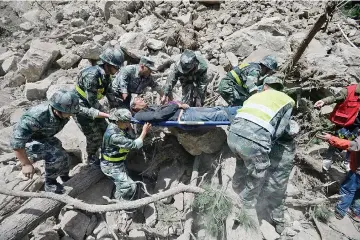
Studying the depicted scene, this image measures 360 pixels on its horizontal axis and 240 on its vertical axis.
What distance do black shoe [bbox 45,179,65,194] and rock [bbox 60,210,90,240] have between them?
336mm

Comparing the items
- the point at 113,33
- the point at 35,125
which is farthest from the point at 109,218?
the point at 113,33

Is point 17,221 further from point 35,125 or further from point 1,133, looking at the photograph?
point 1,133

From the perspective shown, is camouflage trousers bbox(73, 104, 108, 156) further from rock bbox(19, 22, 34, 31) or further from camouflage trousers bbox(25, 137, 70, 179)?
rock bbox(19, 22, 34, 31)

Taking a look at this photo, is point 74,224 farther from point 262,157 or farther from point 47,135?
point 262,157

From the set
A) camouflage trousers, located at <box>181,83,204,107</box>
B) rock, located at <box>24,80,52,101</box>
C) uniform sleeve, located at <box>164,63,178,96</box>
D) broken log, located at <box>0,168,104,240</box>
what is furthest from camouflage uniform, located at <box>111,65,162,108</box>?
rock, located at <box>24,80,52,101</box>

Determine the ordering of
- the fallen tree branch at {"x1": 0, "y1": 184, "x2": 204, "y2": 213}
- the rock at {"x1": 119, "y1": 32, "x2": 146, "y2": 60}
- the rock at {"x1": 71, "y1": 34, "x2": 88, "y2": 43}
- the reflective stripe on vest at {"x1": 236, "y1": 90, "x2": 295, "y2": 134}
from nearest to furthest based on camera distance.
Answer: the reflective stripe on vest at {"x1": 236, "y1": 90, "x2": 295, "y2": 134}
the fallen tree branch at {"x1": 0, "y1": 184, "x2": 204, "y2": 213}
the rock at {"x1": 119, "y1": 32, "x2": 146, "y2": 60}
the rock at {"x1": 71, "y1": 34, "x2": 88, "y2": 43}

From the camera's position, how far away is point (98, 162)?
4.60 meters

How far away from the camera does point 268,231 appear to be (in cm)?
399

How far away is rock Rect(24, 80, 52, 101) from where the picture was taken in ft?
20.4

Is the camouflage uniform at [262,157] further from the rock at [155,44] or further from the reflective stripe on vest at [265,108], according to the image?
the rock at [155,44]

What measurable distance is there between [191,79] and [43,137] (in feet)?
7.92

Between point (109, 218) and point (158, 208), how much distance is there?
29.1 inches

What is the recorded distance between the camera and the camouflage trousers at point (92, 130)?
4.57 m

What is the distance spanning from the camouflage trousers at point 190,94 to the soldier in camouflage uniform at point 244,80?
408 mm
